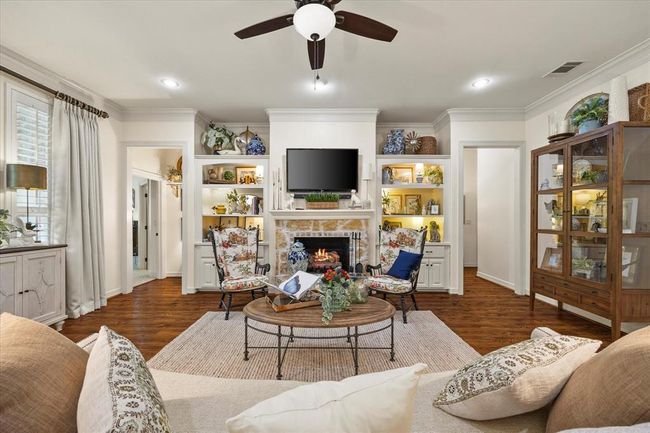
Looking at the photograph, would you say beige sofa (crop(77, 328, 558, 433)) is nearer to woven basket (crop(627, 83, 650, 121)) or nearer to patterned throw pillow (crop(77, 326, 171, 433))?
patterned throw pillow (crop(77, 326, 171, 433))

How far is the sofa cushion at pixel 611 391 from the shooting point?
0.77m

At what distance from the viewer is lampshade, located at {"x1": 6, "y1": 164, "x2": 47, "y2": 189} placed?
319 cm

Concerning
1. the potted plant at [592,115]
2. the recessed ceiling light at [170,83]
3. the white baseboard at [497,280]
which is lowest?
the white baseboard at [497,280]

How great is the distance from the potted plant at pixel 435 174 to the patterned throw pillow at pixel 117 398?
16.2 ft

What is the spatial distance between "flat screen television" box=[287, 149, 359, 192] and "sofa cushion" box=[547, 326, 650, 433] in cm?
429

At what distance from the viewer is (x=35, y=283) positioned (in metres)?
3.20

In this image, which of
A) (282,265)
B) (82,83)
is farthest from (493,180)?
(82,83)

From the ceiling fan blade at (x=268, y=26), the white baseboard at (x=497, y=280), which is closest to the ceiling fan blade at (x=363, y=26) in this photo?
the ceiling fan blade at (x=268, y=26)

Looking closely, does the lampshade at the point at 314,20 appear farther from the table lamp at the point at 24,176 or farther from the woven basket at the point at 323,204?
the woven basket at the point at 323,204

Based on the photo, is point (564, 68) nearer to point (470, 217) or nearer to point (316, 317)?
point (316, 317)

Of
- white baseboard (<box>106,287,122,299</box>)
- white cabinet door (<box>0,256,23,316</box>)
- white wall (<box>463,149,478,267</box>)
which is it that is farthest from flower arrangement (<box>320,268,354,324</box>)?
white wall (<box>463,149,478,267</box>)

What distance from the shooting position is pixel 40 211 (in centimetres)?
375

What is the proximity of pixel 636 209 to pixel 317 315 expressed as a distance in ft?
9.65

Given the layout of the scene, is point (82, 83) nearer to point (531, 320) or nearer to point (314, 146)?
point (314, 146)
